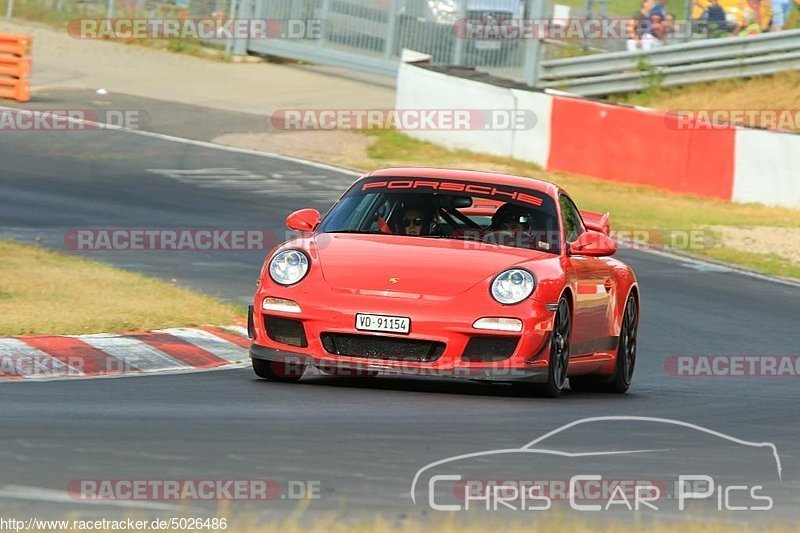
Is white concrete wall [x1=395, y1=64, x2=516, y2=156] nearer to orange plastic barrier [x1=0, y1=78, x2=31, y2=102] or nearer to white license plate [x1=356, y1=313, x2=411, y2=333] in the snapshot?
orange plastic barrier [x1=0, y1=78, x2=31, y2=102]

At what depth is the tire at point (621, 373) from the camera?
10.9 m

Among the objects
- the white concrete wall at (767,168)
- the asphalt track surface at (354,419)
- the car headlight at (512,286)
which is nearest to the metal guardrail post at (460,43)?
the white concrete wall at (767,168)

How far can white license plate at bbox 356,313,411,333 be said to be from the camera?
8.91 meters

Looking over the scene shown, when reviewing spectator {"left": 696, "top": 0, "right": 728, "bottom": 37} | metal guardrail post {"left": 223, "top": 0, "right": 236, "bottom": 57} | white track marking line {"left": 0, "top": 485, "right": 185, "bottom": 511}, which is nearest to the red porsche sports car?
white track marking line {"left": 0, "top": 485, "right": 185, "bottom": 511}

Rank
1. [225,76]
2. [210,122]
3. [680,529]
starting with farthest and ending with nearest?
[225,76]
[210,122]
[680,529]

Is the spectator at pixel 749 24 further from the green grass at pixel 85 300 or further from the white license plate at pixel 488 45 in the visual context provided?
the green grass at pixel 85 300

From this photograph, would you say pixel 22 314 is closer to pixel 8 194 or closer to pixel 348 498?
pixel 348 498

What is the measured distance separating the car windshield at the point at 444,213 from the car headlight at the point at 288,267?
71 centimetres

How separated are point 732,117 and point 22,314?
722 inches

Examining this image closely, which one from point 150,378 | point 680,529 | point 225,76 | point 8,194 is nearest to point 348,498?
point 680,529

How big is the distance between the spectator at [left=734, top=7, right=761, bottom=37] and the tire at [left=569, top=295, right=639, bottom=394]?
17.5 meters

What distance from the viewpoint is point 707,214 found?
2258 cm

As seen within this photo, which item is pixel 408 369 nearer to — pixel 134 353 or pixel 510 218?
pixel 510 218

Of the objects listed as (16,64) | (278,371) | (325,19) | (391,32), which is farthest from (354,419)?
(325,19)
